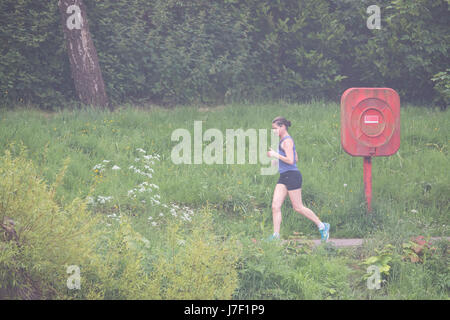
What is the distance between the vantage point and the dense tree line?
10922 mm

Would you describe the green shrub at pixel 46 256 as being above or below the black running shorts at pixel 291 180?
below

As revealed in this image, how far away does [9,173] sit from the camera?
4086mm

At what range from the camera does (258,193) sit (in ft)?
23.9

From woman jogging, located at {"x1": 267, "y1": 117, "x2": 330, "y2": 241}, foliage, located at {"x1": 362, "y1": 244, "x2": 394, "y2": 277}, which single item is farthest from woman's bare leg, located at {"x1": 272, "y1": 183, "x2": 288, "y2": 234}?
foliage, located at {"x1": 362, "y1": 244, "x2": 394, "y2": 277}

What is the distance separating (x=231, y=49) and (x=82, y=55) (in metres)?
3.74

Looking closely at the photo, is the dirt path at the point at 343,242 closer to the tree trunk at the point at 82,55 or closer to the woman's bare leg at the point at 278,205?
the woman's bare leg at the point at 278,205

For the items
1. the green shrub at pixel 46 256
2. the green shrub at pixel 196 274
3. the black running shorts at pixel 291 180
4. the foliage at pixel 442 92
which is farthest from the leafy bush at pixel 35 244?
the foliage at pixel 442 92

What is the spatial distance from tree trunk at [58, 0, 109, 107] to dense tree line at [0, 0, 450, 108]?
1.57 feet

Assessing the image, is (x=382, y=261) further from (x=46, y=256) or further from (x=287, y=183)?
(x=46, y=256)

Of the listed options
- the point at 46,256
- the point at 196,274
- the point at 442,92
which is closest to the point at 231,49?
the point at 442,92

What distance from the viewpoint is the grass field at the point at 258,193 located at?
Answer: 15.2 ft

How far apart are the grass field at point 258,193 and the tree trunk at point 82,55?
997mm
